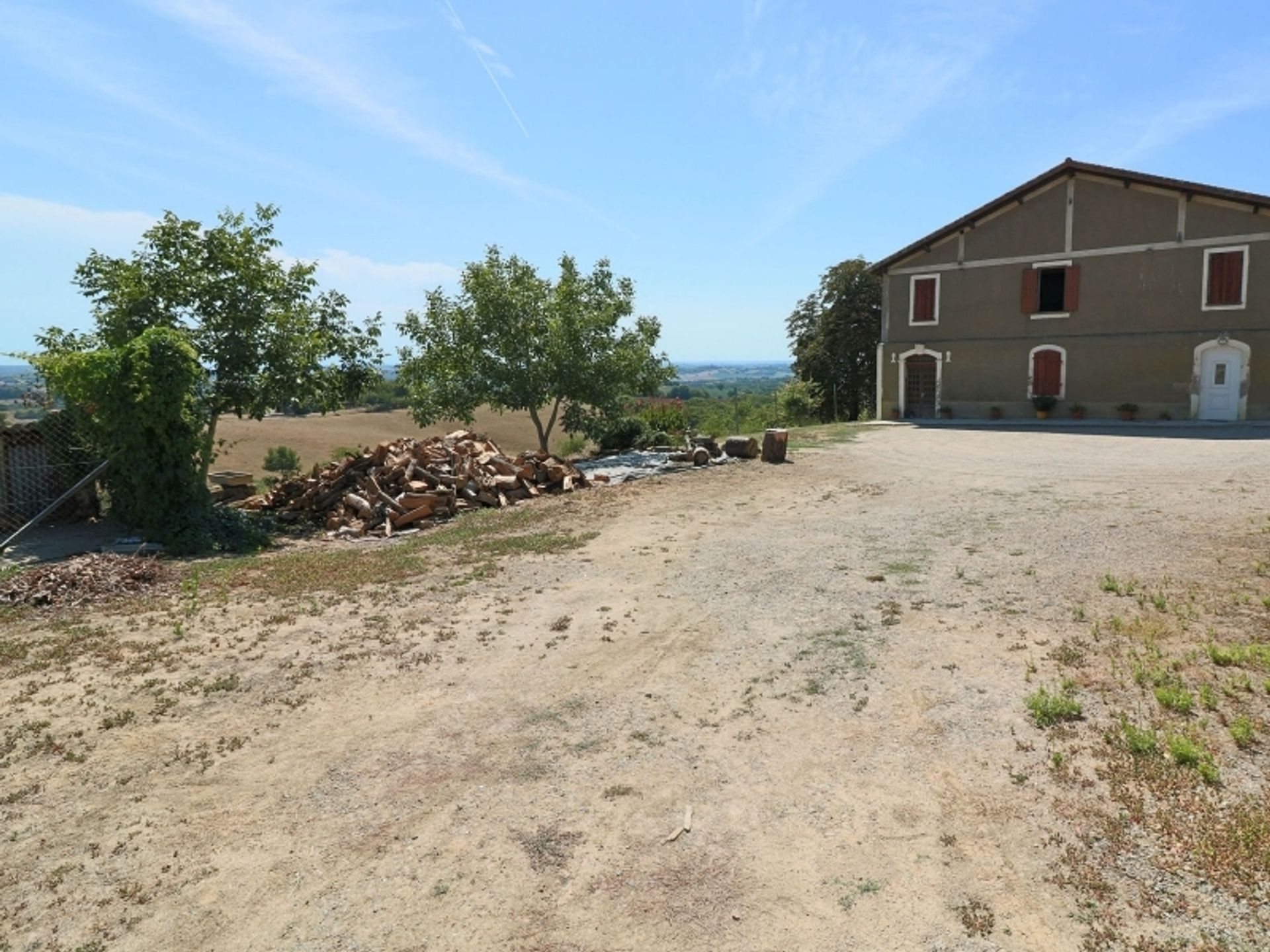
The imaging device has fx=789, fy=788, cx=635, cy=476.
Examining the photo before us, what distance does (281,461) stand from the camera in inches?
1156

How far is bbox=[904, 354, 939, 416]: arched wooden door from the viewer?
28.9m

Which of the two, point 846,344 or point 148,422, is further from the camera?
point 846,344

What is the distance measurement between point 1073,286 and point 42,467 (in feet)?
89.6

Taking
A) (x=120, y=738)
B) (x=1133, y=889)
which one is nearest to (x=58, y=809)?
(x=120, y=738)

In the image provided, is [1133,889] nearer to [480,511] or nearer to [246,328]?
[480,511]

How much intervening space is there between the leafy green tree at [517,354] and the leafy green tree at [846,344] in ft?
76.2

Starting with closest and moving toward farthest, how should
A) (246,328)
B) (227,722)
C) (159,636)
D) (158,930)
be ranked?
(158,930) → (227,722) → (159,636) → (246,328)

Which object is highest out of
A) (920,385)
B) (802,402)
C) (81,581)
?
(920,385)

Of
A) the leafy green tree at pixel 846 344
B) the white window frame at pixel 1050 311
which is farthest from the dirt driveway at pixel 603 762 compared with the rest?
the leafy green tree at pixel 846 344

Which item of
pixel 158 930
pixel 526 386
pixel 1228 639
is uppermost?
pixel 526 386

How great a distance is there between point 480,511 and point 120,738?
8.21 meters

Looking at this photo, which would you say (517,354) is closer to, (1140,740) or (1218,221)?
(1140,740)

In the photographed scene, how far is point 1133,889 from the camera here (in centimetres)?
334

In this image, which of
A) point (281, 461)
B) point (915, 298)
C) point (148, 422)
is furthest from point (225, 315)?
point (915, 298)
